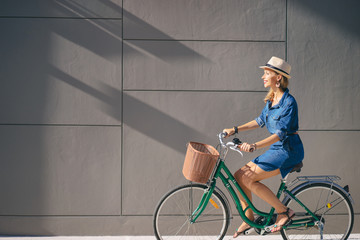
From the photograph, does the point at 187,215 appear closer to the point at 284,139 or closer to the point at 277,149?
the point at 277,149

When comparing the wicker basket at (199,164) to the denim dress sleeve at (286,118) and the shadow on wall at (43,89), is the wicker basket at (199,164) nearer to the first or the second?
the denim dress sleeve at (286,118)

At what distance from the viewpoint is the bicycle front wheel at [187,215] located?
3.75m

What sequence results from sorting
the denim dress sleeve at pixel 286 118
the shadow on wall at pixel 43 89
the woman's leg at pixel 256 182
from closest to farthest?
1. the denim dress sleeve at pixel 286 118
2. the woman's leg at pixel 256 182
3. the shadow on wall at pixel 43 89

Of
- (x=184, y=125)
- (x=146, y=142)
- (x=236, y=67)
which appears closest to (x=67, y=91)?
(x=146, y=142)

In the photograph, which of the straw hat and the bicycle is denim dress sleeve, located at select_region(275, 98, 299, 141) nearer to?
the straw hat

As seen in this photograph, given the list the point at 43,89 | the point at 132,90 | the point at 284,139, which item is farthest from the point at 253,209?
the point at 43,89

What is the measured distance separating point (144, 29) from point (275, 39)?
1.53 m

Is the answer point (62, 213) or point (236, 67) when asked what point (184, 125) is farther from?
point (62, 213)

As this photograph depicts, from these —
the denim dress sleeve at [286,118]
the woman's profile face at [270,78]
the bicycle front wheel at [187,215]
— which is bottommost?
the bicycle front wheel at [187,215]

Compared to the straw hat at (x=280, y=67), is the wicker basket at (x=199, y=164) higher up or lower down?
lower down

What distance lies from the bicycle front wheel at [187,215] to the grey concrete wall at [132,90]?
347 mm

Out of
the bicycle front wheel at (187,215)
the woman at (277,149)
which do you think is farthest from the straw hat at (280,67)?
the bicycle front wheel at (187,215)

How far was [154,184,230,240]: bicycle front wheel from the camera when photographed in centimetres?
375

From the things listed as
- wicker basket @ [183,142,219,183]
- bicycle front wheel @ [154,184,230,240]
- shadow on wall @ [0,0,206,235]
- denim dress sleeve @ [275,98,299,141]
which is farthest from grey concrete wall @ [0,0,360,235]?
wicker basket @ [183,142,219,183]
